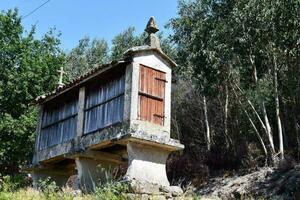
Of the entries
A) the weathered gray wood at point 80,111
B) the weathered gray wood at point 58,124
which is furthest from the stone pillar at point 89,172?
the weathered gray wood at point 58,124

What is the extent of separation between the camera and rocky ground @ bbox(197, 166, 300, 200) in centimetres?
1414

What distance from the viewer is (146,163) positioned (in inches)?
393

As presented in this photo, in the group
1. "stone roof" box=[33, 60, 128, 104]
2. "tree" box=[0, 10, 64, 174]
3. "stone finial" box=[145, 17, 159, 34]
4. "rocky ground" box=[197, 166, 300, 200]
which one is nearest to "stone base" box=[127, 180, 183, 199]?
"stone roof" box=[33, 60, 128, 104]

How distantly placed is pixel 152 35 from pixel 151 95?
1662mm

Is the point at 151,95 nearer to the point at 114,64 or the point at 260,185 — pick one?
the point at 114,64

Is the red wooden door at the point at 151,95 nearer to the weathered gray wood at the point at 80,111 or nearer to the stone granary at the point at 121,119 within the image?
the stone granary at the point at 121,119

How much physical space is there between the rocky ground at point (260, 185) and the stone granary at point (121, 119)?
13.6ft

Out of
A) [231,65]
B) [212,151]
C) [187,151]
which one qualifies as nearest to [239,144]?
[212,151]

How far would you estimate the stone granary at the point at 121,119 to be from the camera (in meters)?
9.88

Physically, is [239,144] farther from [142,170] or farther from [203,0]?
[142,170]

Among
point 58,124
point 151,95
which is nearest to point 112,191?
point 151,95

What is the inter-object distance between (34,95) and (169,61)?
8.33m

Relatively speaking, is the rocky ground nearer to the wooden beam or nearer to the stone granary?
the wooden beam

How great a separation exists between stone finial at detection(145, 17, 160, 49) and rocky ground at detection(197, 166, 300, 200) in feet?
17.6
